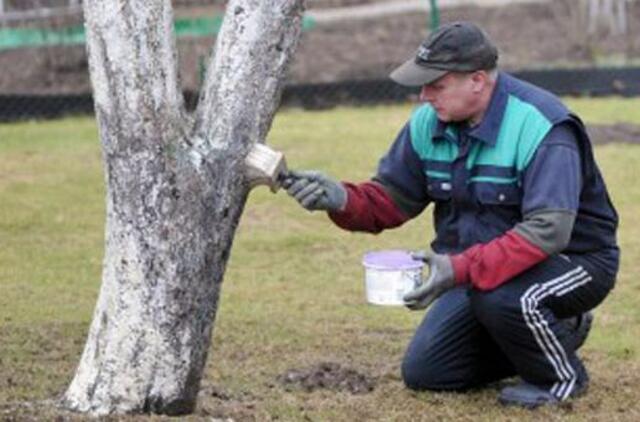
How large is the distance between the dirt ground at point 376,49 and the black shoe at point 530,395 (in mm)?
10451

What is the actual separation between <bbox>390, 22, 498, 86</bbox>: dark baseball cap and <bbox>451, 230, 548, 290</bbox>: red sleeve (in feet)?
1.97

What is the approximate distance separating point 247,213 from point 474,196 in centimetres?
501

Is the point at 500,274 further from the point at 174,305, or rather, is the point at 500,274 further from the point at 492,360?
the point at 174,305

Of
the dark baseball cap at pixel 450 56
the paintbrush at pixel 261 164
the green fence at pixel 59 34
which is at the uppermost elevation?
the dark baseball cap at pixel 450 56

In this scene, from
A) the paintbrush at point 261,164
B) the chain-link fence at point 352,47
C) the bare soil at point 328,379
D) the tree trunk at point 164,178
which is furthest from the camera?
the chain-link fence at point 352,47

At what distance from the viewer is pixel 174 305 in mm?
5129

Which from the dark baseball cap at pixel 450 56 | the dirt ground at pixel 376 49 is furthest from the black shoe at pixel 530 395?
the dirt ground at pixel 376 49

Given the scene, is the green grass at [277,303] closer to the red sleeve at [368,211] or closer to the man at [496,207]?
the man at [496,207]

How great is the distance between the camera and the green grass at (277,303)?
5.93m

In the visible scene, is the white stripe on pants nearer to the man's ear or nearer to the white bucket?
the white bucket

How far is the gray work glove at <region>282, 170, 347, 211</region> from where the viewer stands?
18.1 ft

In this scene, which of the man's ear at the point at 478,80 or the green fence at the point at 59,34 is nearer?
the man's ear at the point at 478,80

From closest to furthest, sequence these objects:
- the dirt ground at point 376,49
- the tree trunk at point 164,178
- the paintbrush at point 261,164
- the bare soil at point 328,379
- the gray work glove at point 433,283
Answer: the tree trunk at point 164,178 < the paintbrush at point 261,164 < the gray work glove at point 433,283 < the bare soil at point 328,379 < the dirt ground at point 376,49

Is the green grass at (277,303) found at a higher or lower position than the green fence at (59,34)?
higher
